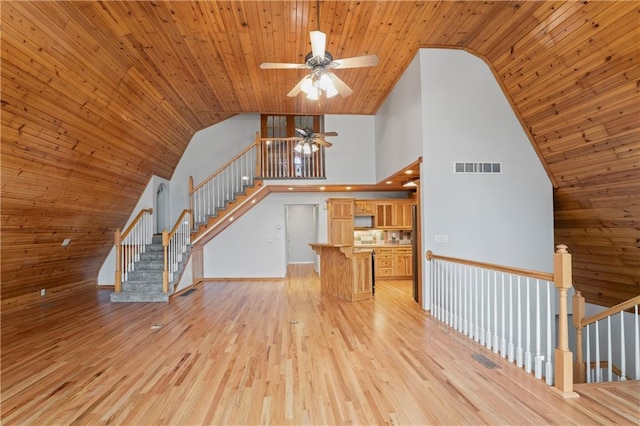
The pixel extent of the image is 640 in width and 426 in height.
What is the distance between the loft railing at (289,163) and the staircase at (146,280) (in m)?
3.01

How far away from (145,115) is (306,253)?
823 centimetres

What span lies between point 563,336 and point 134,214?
26.8 feet

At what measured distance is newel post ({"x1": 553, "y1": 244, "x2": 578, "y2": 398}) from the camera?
2586 millimetres

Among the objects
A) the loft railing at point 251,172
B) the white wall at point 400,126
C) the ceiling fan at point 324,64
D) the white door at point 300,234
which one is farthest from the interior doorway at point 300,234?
the ceiling fan at point 324,64

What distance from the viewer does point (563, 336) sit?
2703 millimetres

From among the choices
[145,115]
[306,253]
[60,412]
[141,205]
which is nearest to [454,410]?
[60,412]

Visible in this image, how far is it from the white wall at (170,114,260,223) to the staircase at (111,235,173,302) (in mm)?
1712

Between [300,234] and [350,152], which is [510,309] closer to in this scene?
[350,152]

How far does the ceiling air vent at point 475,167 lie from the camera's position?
16.5ft

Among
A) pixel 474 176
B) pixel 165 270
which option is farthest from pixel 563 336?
pixel 165 270

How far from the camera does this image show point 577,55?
361 cm

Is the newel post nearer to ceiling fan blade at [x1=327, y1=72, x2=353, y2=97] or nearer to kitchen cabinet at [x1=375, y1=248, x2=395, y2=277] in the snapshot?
ceiling fan blade at [x1=327, y1=72, x2=353, y2=97]

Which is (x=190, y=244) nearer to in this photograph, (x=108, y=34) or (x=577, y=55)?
(x=108, y=34)

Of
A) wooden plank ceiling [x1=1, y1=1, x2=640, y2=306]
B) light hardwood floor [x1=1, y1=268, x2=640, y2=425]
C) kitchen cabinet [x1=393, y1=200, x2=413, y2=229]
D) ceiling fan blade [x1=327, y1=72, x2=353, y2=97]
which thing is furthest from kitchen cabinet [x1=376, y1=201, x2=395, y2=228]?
ceiling fan blade [x1=327, y1=72, x2=353, y2=97]
